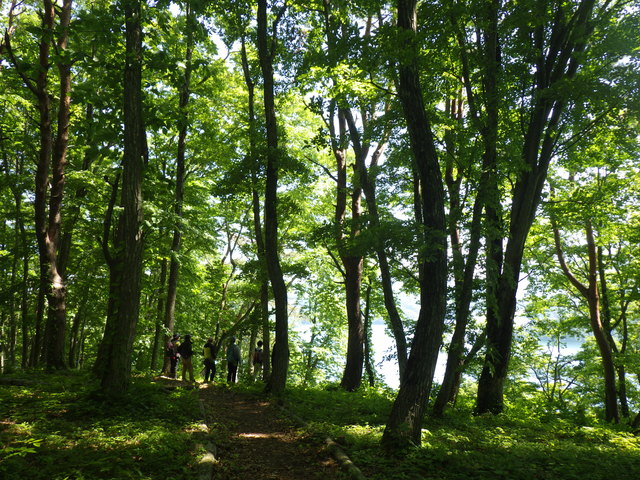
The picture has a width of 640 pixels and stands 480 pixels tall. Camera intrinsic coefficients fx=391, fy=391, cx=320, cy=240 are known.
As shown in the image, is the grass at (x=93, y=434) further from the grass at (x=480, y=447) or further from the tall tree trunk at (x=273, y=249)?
the tall tree trunk at (x=273, y=249)

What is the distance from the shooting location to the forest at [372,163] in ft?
22.8

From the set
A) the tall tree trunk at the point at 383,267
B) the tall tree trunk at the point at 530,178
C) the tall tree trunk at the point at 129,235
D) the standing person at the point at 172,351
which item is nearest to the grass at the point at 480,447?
the tall tree trunk at the point at 530,178

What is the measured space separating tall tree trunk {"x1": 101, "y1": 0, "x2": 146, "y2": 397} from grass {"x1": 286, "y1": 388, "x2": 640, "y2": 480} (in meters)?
3.73

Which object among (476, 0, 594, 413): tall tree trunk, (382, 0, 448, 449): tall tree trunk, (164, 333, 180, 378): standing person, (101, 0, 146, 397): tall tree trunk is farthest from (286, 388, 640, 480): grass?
(164, 333, 180, 378): standing person

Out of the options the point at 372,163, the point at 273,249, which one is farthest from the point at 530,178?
the point at 273,249

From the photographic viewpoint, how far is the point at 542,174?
33.8ft

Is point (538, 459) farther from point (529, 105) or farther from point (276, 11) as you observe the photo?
point (276, 11)

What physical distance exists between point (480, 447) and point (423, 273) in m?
3.18

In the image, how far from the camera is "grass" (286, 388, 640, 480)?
526 centimetres

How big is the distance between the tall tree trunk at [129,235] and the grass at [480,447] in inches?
147

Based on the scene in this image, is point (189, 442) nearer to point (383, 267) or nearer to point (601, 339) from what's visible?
point (383, 267)

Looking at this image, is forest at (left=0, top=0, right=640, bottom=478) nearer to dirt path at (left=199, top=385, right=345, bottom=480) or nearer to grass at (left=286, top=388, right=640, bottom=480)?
grass at (left=286, top=388, right=640, bottom=480)

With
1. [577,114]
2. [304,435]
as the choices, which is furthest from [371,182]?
[304,435]

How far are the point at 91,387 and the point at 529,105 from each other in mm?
12642
